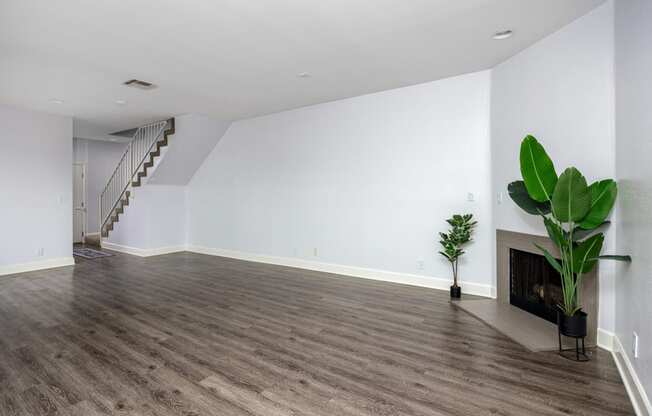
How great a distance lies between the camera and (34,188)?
6332 millimetres

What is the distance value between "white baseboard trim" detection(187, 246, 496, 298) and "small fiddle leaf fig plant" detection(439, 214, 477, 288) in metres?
0.30

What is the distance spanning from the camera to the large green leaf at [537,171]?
3064 mm

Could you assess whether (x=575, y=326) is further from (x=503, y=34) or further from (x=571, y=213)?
(x=503, y=34)

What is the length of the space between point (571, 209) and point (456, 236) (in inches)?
73.0

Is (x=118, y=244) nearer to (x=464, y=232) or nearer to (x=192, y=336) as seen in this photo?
(x=192, y=336)

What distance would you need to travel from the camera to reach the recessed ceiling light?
3479 mm

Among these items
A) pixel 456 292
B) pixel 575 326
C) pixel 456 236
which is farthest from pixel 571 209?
pixel 456 292

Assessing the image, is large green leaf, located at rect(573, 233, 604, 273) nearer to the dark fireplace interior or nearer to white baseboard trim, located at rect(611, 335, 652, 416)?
white baseboard trim, located at rect(611, 335, 652, 416)

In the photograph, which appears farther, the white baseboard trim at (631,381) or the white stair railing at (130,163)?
the white stair railing at (130,163)

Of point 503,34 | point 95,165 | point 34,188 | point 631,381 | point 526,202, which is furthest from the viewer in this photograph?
point 95,165

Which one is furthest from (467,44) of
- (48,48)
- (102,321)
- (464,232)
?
(102,321)

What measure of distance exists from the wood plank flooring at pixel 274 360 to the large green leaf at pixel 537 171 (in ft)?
4.63

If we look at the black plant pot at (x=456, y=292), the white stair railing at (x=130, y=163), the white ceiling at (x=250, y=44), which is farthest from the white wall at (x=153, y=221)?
the black plant pot at (x=456, y=292)

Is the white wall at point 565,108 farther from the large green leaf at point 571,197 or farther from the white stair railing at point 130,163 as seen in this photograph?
the white stair railing at point 130,163
